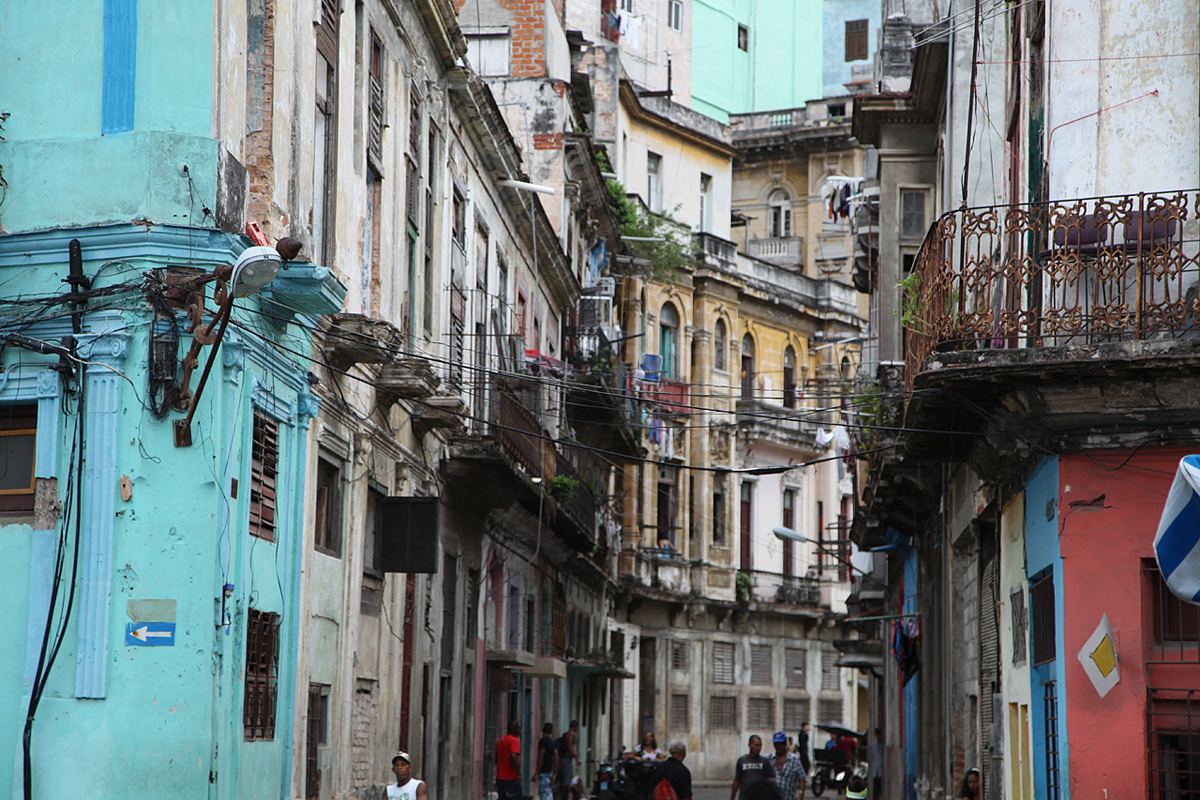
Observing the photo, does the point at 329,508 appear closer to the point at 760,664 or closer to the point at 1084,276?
the point at 1084,276

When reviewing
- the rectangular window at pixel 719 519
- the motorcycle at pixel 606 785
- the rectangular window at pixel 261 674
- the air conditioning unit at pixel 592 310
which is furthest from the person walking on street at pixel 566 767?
the rectangular window at pixel 719 519

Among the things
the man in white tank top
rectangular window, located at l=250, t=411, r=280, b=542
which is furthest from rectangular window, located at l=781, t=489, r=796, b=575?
rectangular window, located at l=250, t=411, r=280, b=542

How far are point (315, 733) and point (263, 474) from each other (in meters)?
2.73

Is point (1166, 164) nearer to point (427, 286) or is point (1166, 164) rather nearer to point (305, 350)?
point (305, 350)

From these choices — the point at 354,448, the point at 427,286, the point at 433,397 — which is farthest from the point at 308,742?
the point at 427,286

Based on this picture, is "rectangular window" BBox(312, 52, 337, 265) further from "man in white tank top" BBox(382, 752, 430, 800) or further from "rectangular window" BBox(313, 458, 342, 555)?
"man in white tank top" BBox(382, 752, 430, 800)

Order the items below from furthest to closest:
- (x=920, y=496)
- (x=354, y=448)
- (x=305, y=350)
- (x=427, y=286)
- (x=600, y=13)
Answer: (x=600, y=13), (x=920, y=496), (x=427, y=286), (x=354, y=448), (x=305, y=350)

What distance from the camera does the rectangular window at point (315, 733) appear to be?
43.3 ft

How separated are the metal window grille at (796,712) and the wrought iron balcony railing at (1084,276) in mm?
34184

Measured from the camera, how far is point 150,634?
1030cm

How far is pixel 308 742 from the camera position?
1320cm

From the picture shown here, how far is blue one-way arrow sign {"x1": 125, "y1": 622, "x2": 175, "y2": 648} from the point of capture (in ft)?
33.7

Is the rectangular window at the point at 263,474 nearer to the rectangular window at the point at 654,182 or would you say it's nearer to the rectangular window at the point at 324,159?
the rectangular window at the point at 324,159

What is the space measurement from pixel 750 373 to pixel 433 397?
27967 millimetres
